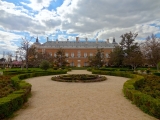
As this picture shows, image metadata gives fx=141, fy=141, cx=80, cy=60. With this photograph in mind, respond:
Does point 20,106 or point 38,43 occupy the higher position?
point 38,43

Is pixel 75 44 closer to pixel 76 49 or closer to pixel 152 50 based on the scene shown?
pixel 76 49

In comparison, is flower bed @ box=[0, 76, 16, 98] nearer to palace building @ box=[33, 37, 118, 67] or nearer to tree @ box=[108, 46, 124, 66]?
tree @ box=[108, 46, 124, 66]

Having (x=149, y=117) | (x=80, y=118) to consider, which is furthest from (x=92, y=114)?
(x=149, y=117)

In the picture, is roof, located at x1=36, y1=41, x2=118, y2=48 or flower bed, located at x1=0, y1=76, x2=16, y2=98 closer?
flower bed, located at x1=0, y1=76, x2=16, y2=98

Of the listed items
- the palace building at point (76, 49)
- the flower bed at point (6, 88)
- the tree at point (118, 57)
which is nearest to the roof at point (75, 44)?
the palace building at point (76, 49)

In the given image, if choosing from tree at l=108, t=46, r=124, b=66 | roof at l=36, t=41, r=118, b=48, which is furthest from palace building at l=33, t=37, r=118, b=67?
tree at l=108, t=46, r=124, b=66

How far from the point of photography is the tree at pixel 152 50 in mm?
29280

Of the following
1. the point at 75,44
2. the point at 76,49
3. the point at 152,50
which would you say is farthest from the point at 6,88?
the point at 75,44

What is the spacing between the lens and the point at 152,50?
98.9 feet

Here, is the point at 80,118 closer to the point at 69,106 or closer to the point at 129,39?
the point at 69,106

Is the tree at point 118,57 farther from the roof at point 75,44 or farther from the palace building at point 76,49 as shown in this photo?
the roof at point 75,44

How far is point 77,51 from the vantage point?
169 ft

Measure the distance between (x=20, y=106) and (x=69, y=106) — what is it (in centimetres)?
182

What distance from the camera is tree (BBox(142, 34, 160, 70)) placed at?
2928 cm
